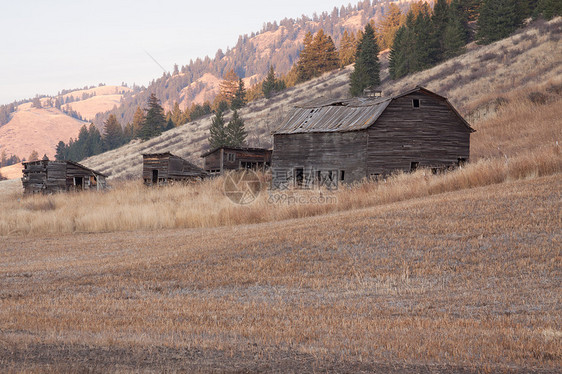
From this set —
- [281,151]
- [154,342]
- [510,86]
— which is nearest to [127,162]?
[281,151]

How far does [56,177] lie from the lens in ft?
153

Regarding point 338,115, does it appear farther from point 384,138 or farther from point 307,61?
point 307,61

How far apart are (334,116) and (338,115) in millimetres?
294

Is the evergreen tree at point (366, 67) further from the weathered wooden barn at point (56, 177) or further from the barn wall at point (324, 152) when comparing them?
the weathered wooden barn at point (56, 177)

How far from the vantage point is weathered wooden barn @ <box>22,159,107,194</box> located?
4644 centimetres

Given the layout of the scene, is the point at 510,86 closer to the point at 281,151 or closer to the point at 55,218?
the point at 281,151

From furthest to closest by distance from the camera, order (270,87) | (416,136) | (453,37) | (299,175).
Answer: (270,87) < (453,37) < (299,175) < (416,136)

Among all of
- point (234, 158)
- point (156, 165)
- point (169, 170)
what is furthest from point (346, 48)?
point (169, 170)

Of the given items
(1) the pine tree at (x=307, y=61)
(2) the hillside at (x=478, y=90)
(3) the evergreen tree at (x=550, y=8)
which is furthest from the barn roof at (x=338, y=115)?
(1) the pine tree at (x=307, y=61)

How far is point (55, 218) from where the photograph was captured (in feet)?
75.1

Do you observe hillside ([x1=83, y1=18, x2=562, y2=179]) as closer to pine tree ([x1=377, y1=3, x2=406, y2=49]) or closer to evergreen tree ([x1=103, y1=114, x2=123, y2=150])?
pine tree ([x1=377, y1=3, x2=406, y2=49])

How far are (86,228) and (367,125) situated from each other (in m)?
17.4

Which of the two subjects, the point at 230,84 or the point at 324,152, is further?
the point at 230,84

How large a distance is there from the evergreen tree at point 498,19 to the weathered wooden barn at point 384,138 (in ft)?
128
